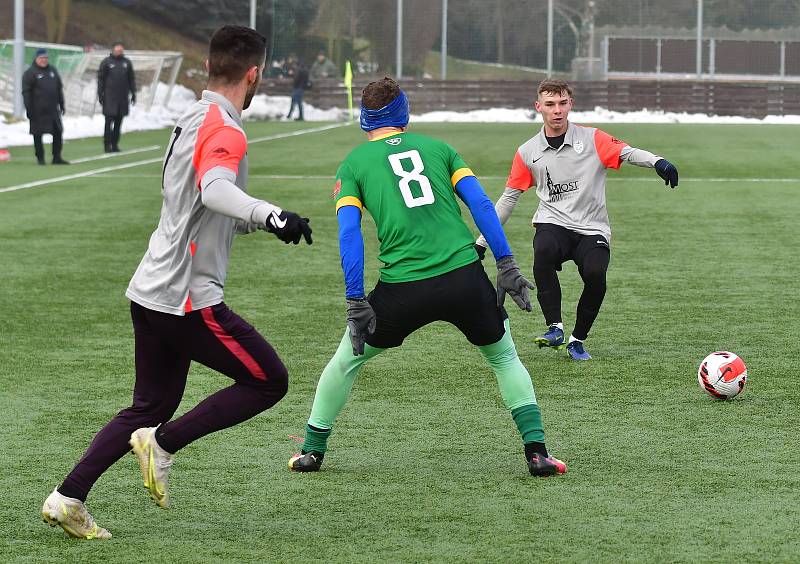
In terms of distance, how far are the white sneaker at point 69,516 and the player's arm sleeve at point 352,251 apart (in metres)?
1.47

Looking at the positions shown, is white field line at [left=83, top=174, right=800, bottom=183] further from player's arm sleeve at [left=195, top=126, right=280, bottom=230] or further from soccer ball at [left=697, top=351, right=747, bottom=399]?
player's arm sleeve at [left=195, top=126, right=280, bottom=230]

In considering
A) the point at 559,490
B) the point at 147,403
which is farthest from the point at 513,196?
the point at 147,403

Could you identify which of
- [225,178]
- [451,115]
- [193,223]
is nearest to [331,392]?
[193,223]

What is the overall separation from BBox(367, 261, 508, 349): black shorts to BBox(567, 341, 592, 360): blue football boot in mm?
3193

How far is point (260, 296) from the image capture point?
12383 mm

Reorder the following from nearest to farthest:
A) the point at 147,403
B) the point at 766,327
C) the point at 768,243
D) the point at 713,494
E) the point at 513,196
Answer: the point at 147,403 < the point at 713,494 < the point at 513,196 < the point at 766,327 < the point at 768,243

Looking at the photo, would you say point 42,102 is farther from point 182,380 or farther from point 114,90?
point 182,380

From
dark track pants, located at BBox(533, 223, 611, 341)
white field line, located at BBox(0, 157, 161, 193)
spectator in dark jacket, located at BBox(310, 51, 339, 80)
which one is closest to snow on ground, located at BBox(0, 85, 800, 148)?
spectator in dark jacket, located at BBox(310, 51, 339, 80)

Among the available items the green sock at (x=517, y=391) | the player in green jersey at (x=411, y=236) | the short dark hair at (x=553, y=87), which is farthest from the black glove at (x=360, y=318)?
the short dark hair at (x=553, y=87)

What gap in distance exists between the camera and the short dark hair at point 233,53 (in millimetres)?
5477

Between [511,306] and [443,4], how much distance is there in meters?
39.9

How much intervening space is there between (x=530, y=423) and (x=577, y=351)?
3.09 meters

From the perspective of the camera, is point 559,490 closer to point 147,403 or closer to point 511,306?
point 147,403

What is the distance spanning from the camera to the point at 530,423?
6586 millimetres
